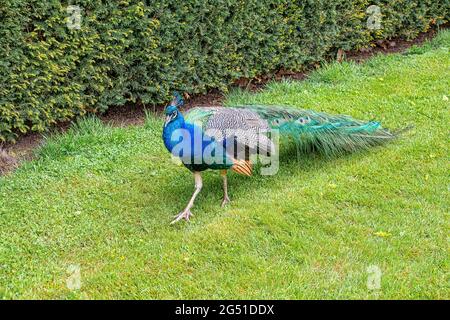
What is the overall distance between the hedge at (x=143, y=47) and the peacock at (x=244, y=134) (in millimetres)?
1645

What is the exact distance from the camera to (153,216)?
4570mm

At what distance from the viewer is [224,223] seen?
4.36m

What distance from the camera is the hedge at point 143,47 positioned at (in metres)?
5.49

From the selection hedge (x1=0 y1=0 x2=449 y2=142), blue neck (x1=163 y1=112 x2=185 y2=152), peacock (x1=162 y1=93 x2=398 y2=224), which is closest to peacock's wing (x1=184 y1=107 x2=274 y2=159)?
peacock (x1=162 y1=93 x2=398 y2=224)

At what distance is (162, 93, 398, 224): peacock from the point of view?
4.30 metres

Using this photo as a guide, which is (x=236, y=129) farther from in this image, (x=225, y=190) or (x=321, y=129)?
(x=321, y=129)

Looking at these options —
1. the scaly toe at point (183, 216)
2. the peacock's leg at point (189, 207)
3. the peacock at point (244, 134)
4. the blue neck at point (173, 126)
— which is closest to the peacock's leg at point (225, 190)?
the peacock at point (244, 134)

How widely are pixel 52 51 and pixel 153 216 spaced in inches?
79.3

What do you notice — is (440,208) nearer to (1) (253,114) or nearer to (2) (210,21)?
(1) (253,114)

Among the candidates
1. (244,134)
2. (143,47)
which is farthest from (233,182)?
(143,47)

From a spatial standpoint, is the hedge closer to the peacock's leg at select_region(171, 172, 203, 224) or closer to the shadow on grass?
the shadow on grass

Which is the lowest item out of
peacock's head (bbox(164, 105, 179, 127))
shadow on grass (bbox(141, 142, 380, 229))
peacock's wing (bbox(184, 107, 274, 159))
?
shadow on grass (bbox(141, 142, 380, 229))

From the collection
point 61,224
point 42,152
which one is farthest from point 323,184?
point 42,152

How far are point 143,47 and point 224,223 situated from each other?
101 inches
